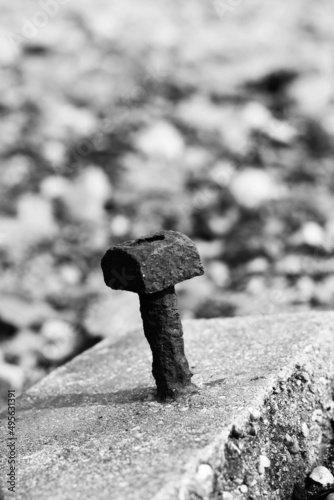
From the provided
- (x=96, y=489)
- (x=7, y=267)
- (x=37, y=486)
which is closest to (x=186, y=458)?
(x=96, y=489)

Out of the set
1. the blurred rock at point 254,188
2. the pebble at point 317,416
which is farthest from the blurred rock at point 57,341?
the pebble at point 317,416

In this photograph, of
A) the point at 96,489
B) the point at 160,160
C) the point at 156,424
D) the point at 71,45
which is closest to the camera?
the point at 96,489

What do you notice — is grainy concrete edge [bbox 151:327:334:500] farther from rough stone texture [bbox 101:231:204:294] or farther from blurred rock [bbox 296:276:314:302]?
blurred rock [bbox 296:276:314:302]

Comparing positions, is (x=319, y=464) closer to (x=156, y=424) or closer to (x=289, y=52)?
(x=156, y=424)

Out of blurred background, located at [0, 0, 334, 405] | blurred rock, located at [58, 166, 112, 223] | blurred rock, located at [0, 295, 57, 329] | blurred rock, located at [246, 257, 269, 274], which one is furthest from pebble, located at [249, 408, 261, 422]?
blurred rock, located at [58, 166, 112, 223]

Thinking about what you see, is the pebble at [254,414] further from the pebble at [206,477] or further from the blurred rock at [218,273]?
the blurred rock at [218,273]

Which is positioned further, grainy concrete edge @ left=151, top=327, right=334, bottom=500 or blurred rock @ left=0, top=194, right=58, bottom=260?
blurred rock @ left=0, top=194, right=58, bottom=260

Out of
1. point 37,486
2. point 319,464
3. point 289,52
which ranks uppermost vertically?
→ point 289,52
